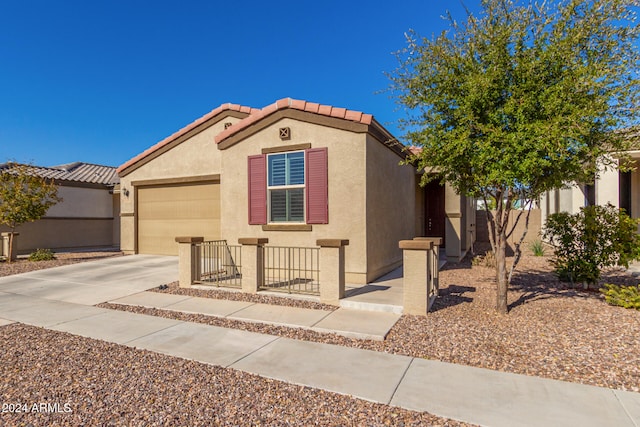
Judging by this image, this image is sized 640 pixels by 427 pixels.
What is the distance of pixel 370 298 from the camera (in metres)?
6.22

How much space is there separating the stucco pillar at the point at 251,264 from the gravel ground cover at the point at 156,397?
2.93 metres

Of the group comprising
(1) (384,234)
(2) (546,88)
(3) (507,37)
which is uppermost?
(3) (507,37)

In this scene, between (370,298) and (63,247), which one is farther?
(63,247)

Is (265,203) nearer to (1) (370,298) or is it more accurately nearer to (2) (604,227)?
(1) (370,298)

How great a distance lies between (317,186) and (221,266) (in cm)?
370

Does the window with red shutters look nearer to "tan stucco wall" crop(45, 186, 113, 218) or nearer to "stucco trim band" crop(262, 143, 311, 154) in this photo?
→ "stucco trim band" crop(262, 143, 311, 154)

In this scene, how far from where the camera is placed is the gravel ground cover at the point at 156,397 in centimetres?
285

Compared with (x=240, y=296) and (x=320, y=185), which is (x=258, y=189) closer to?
(x=320, y=185)

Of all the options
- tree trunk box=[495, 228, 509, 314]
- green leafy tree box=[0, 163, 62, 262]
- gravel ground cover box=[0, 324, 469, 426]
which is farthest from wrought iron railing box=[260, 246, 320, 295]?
green leafy tree box=[0, 163, 62, 262]

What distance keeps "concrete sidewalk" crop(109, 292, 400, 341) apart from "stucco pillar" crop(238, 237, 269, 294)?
1.86 ft

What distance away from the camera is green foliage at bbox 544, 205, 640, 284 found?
6.61 meters

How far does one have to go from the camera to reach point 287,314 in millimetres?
5684

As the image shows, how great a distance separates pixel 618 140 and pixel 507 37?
228cm

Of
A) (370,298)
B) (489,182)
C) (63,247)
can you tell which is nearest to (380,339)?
(370,298)
